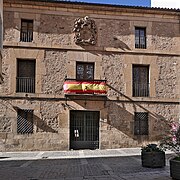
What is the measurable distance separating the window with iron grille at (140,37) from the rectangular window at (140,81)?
1238 mm

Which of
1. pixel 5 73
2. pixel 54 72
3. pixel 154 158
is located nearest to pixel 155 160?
pixel 154 158

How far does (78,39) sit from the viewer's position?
16.5m

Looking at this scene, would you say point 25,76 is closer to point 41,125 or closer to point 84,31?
point 41,125

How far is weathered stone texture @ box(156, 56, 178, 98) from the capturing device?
1715cm

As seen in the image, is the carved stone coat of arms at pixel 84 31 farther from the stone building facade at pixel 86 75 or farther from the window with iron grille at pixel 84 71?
the window with iron grille at pixel 84 71

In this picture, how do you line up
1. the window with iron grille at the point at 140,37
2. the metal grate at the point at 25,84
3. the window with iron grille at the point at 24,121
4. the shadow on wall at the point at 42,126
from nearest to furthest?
the window with iron grille at the point at 24,121, the shadow on wall at the point at 42,126, the metal grate at the point at 25,84, the window with iron grille at the point at 140,37

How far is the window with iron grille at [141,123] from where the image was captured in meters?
16.8

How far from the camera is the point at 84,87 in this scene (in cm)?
1608

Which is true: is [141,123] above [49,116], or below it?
below

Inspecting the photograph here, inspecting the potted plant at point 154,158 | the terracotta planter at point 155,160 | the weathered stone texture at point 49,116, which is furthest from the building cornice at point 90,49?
the terracotta planter at point 155,160

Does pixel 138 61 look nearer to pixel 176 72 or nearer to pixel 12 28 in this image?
pixel 176 72

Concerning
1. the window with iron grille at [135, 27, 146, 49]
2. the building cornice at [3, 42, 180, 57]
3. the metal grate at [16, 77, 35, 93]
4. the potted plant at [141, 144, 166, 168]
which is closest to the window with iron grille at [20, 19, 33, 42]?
the building cornice at [3, 42, 180, 57]

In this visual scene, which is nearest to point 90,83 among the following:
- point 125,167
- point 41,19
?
point 41,19

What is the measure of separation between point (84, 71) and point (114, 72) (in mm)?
1712
